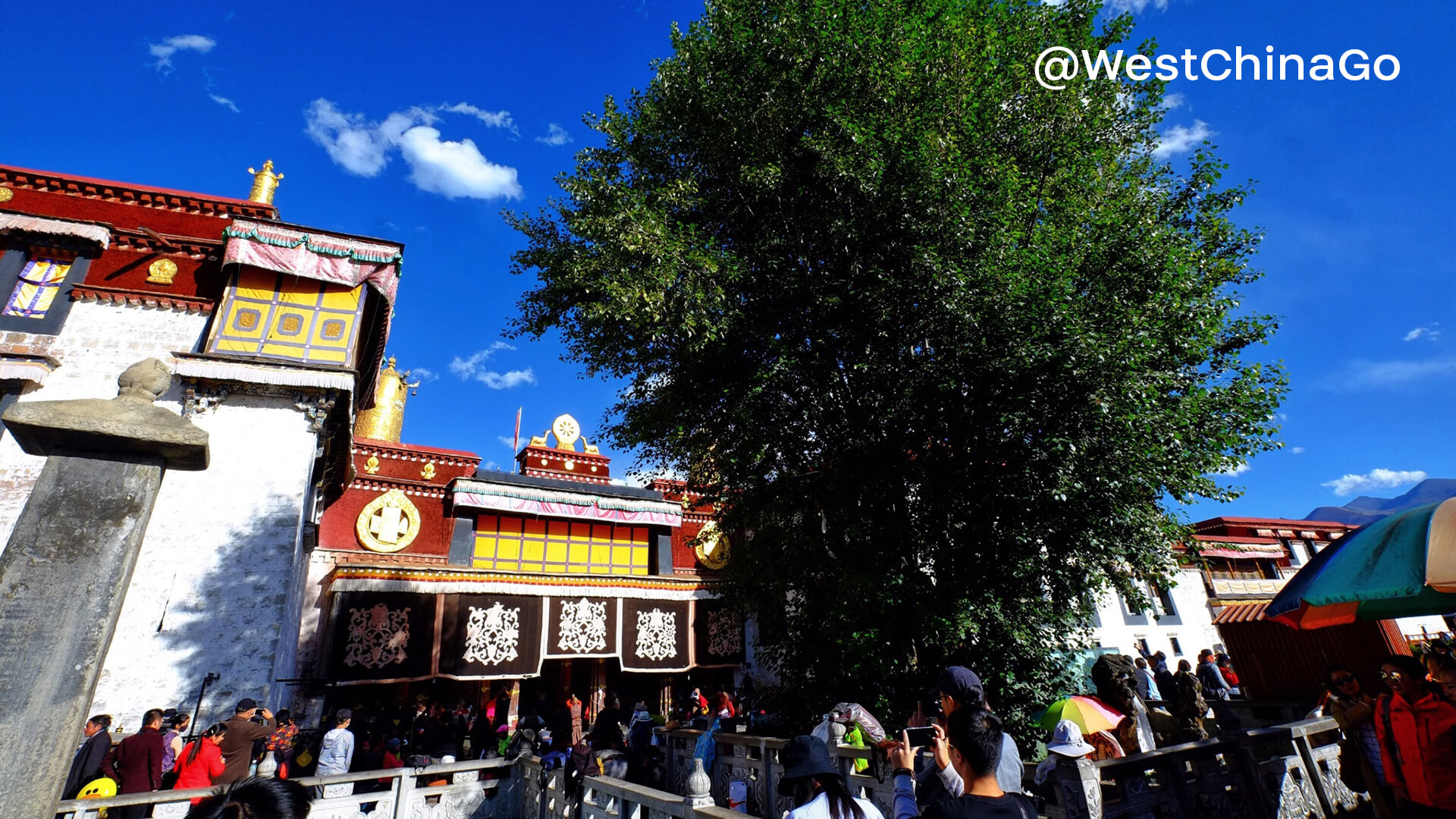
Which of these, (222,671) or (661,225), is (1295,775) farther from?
(222,671)

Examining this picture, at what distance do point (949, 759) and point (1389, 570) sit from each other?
5.63 meters

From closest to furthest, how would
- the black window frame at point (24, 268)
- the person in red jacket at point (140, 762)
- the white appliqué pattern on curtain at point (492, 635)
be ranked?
the person in red jacket at point (140, 762)
the black window frame at point (24, 268)
the white appliqué pattern on curtain at point (492, 635)

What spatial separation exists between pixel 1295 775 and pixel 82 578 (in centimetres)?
1018

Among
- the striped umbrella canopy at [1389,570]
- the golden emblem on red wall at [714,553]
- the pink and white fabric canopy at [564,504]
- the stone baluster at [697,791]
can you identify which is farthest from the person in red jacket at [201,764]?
the golden emblem on red wall at [714,553]

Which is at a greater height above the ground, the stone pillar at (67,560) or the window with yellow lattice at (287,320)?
the window with yellow lattice at (287,320)

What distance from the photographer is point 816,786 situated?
109 inches

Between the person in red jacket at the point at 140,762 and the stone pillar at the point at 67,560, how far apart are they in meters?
4.89

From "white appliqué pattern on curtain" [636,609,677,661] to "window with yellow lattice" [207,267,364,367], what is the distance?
1006 centimetres

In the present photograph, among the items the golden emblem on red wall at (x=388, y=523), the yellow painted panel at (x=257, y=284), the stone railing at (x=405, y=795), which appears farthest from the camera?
the golden emblem on red wall at (x=388, y=523)

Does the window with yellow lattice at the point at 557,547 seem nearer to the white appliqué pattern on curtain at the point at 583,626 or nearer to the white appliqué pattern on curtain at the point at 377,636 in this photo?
the white appliqué pattern on curtain at the point at 583,626

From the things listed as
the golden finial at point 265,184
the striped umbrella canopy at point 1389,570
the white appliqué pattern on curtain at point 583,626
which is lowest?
the striped umbrella canopy at point 1389,570

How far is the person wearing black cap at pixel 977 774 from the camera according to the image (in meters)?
2.30

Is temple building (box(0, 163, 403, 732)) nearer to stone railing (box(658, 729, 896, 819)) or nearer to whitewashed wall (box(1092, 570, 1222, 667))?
stone railing (box(658, 729, 896, 819))

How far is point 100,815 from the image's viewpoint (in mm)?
6117
